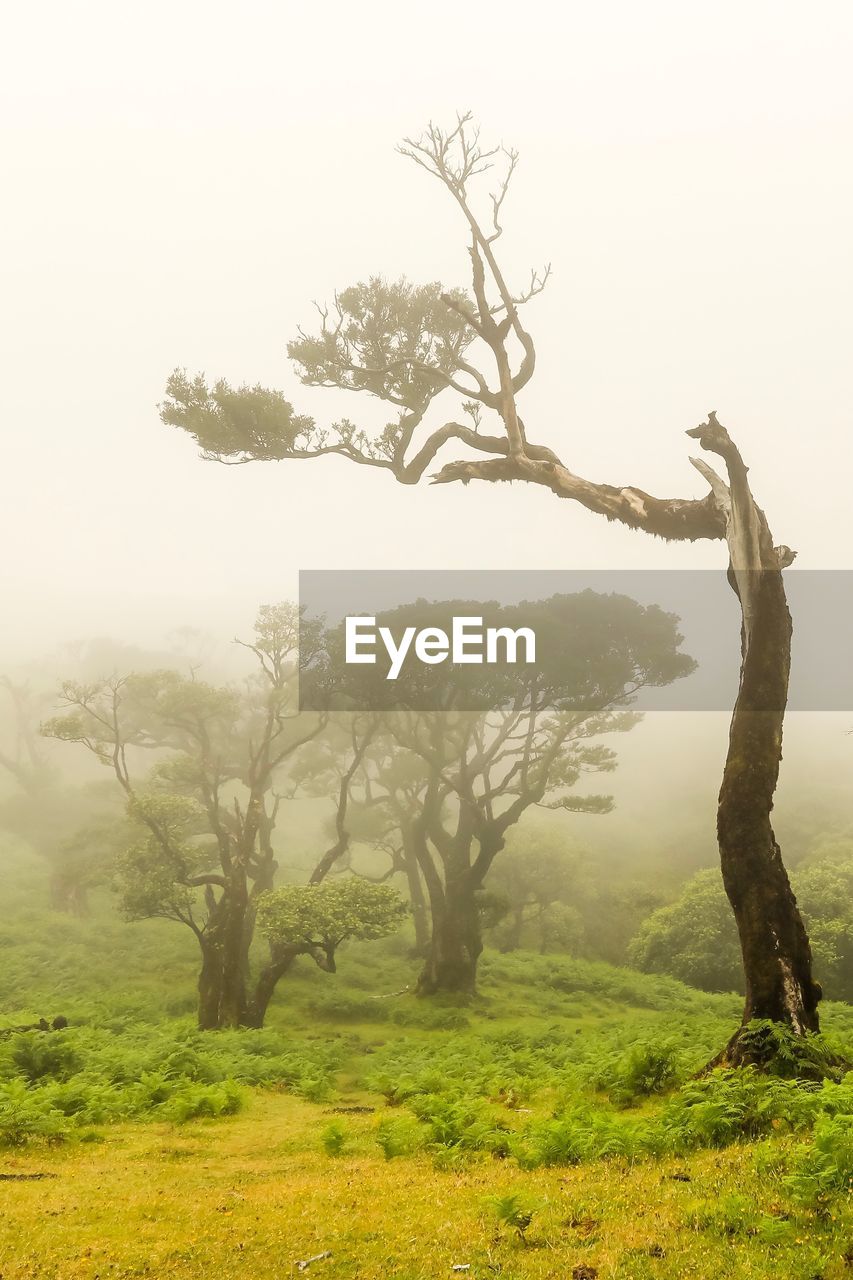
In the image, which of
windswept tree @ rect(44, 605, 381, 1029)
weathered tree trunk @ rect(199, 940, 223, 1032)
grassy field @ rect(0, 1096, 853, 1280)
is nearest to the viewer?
grassy field @ rect(0, 1096, 853, 1280)

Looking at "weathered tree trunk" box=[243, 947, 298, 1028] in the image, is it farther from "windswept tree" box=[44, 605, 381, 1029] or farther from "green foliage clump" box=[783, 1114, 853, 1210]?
"green foliage clump" box=[783, 1114, 853, 1210]

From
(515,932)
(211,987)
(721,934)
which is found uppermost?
(211,987)

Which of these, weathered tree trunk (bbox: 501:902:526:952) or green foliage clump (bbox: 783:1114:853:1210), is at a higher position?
green foliage clump (bbox: 783:1114:853:1210)

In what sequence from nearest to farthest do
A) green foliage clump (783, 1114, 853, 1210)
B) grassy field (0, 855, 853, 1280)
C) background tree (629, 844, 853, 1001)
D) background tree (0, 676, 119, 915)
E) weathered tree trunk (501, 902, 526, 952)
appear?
green foliage clump (783, 1114, 853, 1210), grassy field (0, 855, 853, 1280), background tree (629, 844, 853, 1001), weathered tree trunk (501, 902, 526, 952), background tree (0, 676, 119, 915)

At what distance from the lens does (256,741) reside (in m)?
44.9

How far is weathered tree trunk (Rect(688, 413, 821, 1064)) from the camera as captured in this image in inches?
369

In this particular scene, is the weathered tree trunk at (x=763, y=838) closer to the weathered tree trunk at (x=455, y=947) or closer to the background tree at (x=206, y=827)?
the background tree at (x=206, y=827)

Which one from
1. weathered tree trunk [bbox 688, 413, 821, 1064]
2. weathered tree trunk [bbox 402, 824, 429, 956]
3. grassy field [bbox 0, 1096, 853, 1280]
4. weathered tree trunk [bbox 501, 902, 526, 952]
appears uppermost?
weathered tree trunk [bbox 688, 413, 821, 1064]

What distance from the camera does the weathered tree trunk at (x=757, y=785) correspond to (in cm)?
937

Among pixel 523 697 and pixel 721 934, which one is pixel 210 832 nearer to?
pixel 523 697

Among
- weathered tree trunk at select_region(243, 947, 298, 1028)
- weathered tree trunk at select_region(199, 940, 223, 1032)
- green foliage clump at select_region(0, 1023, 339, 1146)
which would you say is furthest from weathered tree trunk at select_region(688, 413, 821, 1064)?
weathered tree trunk at select_region(199, 940, 223, 1032)

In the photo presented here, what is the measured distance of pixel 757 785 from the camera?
1016 centimetres
